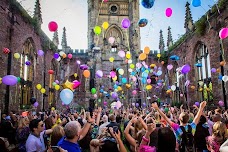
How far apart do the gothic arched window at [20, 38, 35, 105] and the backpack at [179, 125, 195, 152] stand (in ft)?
46.8

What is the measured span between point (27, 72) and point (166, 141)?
15950 mm

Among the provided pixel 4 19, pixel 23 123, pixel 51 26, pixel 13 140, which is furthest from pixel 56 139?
A: pixel 4 19

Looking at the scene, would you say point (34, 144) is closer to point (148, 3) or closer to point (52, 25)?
point (148, 3)

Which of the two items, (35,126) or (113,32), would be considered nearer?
(35,126)

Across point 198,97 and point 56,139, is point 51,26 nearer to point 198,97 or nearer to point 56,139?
point 56,139

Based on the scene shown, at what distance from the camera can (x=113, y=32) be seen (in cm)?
3231

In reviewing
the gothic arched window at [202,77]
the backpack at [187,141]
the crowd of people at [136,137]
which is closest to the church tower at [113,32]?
the gothic arched window at [202,77]

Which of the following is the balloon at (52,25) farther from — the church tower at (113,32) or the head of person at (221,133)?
the church tower at (113,32)

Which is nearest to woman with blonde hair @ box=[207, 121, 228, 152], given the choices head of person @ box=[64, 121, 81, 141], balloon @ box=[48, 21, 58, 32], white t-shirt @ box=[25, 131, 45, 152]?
head of person @ box=[64, 121, 81, 141]

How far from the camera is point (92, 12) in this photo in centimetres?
3186

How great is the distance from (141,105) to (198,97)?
9.00 metres

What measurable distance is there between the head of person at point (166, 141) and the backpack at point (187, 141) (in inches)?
22.0

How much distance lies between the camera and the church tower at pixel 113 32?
2939 centimetres

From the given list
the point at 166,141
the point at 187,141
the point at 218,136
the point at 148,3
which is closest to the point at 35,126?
the point at 166,141
